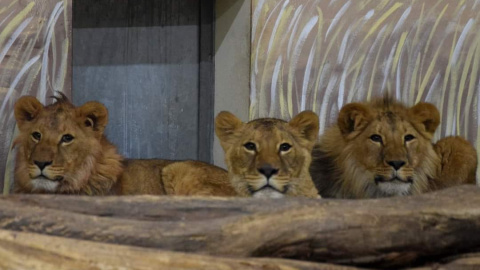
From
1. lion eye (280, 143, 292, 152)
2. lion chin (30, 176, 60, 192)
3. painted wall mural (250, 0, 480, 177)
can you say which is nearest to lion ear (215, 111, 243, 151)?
lion eye (280, 143, 292, 152)

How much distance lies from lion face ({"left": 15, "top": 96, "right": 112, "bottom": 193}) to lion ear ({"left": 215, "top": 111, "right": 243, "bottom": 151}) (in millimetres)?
522

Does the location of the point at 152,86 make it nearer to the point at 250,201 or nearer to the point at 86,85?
the point at 86,85

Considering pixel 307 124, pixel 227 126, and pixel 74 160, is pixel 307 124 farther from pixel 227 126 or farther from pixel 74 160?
pixel 74 160

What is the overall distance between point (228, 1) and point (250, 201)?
7.90ft

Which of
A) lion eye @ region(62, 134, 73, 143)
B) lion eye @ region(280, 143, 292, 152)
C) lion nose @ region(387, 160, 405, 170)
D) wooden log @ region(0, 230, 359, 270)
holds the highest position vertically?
lion eye @ region(62, 134, 73, 143)

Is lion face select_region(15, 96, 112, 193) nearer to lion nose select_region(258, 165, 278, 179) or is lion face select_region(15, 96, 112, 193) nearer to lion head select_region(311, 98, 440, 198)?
lion nose select_region(258, 165, 278, 179)

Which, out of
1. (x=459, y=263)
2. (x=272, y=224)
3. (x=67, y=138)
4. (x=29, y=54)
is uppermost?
(x=29, y=54)

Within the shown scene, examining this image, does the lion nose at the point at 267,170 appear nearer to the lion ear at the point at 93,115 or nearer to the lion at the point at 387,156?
the lion at the point at 387,156

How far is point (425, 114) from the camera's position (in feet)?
12.7

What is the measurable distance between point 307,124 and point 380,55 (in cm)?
115

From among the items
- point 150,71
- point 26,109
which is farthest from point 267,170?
point 150,71

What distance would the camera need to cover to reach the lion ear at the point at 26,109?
369cm

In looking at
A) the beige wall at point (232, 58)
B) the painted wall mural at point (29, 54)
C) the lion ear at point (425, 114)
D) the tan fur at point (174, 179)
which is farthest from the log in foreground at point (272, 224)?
the beige wall at point (232, 58)

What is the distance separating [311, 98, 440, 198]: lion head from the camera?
12.2 feet
